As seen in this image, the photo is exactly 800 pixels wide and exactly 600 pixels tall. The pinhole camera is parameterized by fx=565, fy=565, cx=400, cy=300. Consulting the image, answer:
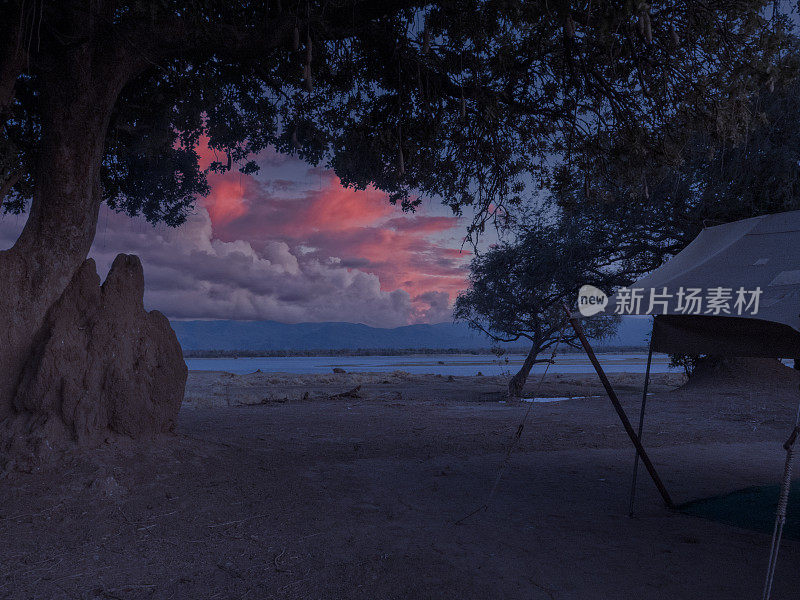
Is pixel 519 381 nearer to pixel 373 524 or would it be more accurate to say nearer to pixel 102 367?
pixel 373 524

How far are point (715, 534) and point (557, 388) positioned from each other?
22244 mm

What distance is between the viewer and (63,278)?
7.02m

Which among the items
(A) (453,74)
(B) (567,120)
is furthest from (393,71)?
(B) (567,120)

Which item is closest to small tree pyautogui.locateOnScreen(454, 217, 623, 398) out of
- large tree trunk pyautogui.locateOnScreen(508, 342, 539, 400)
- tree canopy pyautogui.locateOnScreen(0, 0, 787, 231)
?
large tree trunk pyautogui.locateOnScreen(508, 342, 539, 400)

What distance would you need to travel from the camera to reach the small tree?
1945cm

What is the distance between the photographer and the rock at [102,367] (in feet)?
21.3

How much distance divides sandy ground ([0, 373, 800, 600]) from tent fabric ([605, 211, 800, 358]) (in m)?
1.89

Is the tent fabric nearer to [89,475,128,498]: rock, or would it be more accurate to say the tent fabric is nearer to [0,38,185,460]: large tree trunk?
[89,475,128,498]: rock

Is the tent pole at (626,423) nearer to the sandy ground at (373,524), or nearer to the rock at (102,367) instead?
the sandy ground at (373,524)

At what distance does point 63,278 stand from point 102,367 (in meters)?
1.23

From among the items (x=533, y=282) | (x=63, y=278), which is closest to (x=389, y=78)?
(x=63, y=278)

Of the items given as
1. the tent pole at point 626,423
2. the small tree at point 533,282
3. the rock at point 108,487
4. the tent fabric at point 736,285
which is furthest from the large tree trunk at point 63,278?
the small tree at point 533,282

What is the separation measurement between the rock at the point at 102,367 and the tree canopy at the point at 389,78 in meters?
1.85

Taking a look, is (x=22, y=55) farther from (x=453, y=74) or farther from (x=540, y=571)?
(x=540, y=571)
